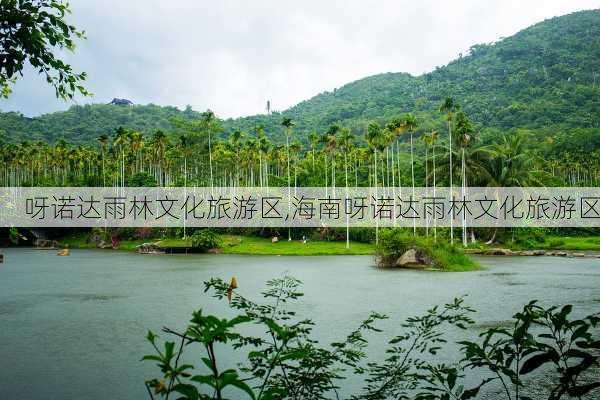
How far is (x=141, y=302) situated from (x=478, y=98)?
354ft

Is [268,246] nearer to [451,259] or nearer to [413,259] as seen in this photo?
[413,259]

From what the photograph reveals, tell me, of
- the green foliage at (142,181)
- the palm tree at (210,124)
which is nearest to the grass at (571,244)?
the palm tree at (210,124)

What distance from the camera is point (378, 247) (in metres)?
35.2

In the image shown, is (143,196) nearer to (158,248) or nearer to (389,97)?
(158,248)

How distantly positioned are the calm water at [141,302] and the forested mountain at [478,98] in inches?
2562

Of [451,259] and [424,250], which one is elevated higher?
[424,250]

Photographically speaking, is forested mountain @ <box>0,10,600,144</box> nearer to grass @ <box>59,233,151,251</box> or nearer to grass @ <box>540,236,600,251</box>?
grass @ <box>540,236,600,251</box>

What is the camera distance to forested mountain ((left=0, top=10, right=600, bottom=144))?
97.9m

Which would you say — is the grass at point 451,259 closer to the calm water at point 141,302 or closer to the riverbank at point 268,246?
the calm water at point 141,302

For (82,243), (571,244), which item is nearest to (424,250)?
(571,244)

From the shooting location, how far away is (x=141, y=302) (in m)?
20.3

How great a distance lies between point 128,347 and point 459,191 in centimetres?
4586

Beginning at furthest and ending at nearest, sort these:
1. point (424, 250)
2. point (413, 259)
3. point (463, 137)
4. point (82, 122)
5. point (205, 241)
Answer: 1. point (82, 122)
2. point (205, 241)
3. point (463, 137)
4. point (413, 259)
5. point (424, 250)

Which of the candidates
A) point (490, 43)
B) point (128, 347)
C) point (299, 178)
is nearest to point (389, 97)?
point (490, 43)
